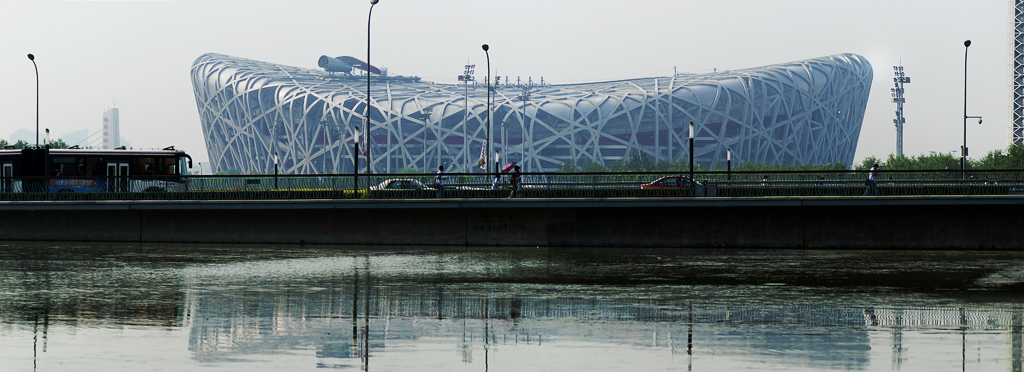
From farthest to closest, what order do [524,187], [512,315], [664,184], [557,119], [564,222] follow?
[557,119], [664,184], [524,187], [564,222], [512,315]

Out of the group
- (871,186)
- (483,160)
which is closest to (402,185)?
(871,186)

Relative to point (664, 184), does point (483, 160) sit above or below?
above

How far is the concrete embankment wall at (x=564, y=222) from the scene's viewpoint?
85.2ft

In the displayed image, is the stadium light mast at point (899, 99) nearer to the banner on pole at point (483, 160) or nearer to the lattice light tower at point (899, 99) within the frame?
the lattice light tower at point (899, 99)

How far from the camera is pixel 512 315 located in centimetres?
1196

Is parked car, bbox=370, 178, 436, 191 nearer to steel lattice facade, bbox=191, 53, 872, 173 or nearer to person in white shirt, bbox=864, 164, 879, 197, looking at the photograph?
person in white shirt, bbox=864, 164, 879, 197

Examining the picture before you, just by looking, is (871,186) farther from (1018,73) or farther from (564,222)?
(1018,73)

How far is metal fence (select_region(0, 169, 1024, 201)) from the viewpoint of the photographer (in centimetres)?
2717

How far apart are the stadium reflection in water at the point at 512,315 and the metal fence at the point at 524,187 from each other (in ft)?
19.2

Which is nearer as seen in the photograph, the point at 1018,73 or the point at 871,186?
the point at 871,186

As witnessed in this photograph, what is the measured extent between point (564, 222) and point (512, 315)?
15.5m

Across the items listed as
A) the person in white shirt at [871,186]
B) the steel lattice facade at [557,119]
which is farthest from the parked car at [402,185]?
the steel lattice facade at [557,119]

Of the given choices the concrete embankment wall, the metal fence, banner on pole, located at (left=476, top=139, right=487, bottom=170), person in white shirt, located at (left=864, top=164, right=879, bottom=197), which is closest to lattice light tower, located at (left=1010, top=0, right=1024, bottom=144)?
banner on pole, located at (left=476, top=139, right=487, bottom=170)

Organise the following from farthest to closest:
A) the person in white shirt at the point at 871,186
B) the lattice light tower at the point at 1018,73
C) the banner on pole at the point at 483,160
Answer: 1. the lattice light tower at the point at 1018,73
2. the banner on pole at the point at 483,160
3. the person in white shirt at the point at 871,186
